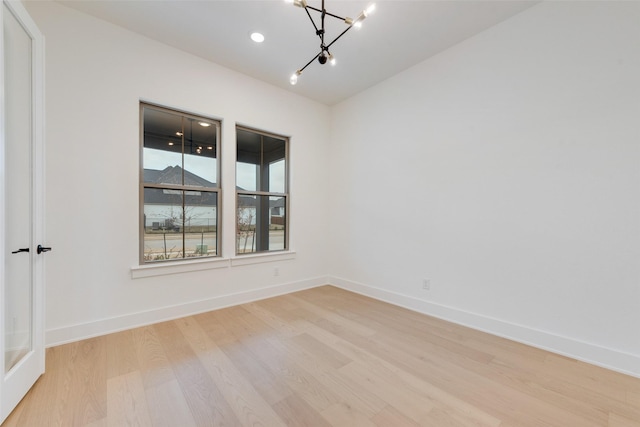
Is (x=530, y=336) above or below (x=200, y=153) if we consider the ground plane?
below

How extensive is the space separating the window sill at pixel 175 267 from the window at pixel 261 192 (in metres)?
0.37

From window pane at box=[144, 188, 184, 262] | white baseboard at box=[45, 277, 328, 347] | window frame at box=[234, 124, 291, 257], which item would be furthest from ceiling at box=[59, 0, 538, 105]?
white baseboard at box=[45, 277, 328, 347]

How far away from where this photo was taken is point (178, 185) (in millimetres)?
3125

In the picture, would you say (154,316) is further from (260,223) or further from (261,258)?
(260,223)

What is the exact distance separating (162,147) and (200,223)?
1000mm

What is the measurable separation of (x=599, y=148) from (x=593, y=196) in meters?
0.40

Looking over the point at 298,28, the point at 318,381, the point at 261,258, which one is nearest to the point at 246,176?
the point at 261,258

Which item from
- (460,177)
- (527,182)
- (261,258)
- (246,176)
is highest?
(246,176)

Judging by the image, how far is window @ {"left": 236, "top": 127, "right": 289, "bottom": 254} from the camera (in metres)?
3.72

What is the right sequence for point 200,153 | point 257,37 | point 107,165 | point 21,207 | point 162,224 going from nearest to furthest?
point 21,207, point 107,165, point 257,37, point 162,224, point 200,153

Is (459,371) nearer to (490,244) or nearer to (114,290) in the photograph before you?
(490,244)

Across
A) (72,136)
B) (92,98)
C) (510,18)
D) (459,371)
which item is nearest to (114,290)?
(72,136)

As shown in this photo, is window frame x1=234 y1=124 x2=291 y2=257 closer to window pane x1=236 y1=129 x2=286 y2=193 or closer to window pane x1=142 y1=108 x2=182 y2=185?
window pane x1=236 y1=129 x2=286 y2=193

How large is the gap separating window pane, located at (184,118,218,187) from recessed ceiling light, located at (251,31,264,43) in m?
1.14
